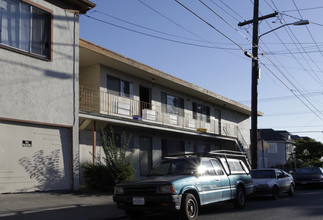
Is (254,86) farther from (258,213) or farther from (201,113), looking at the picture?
(258,213)

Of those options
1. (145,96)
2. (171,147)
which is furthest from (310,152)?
(145,96)

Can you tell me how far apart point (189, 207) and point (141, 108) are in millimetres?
12182

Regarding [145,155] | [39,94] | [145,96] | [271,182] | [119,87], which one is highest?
[119,87]

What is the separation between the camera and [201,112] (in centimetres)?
2712

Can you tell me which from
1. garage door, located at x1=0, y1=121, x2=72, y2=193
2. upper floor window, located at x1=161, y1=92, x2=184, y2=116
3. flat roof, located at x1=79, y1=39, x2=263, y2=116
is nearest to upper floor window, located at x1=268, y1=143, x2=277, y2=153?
flat roof, located at x1=79, y1=39, x2=263, y2=116

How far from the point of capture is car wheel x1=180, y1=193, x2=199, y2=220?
28.4 ft

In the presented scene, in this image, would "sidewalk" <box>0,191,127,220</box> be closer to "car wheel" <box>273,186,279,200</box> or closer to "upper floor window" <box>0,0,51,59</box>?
"upper floor window" <box>0,0,51,59</box>

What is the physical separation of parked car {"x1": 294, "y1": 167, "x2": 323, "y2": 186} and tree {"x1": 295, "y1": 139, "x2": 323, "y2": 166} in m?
24.0

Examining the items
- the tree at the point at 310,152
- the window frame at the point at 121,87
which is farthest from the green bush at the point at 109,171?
the tree at the point at 310,152

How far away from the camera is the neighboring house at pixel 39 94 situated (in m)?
11.9

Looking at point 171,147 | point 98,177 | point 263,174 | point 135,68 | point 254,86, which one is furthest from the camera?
point 171,147

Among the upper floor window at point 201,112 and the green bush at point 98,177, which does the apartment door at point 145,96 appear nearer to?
the upper floor window at point 201,112

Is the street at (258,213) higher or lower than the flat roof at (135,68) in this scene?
lower

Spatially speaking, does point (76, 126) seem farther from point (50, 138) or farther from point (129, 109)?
point (129, 109)
